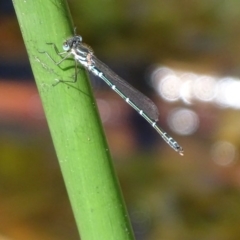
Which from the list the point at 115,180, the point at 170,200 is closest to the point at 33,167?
the point at 170,200

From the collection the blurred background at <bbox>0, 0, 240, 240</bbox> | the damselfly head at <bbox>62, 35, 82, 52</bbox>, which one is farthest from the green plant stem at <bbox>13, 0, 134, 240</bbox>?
the blurred background at <bbox>0, 0, 240, 240</bbox>

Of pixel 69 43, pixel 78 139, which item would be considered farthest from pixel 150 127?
pixel 78 139

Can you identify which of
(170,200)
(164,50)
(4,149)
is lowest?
(170,200)

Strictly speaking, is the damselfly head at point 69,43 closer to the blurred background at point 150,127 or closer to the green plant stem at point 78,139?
the green plant stem at point 78,139

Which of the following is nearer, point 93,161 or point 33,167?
point 93,161

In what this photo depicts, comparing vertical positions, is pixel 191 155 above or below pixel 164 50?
below

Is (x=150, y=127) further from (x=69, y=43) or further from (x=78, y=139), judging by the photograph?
(x=78, y=139)

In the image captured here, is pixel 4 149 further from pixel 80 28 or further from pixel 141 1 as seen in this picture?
pixel 141 1
